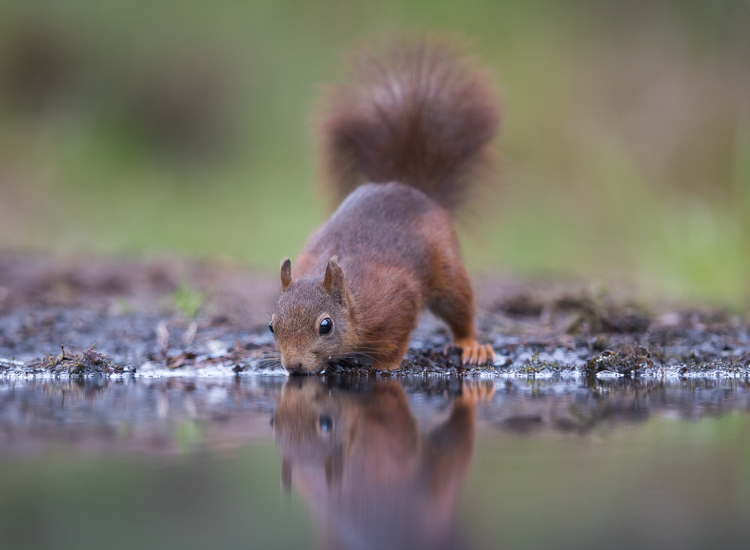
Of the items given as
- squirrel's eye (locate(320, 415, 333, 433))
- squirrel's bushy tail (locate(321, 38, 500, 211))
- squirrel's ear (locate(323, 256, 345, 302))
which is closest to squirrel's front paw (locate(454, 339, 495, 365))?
squirrel's ear (locate(323, 256, 345, 302))

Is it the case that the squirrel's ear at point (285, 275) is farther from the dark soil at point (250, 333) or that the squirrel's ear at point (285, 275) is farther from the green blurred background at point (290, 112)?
the green blurred background at point (290, 112)

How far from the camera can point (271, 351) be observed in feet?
12.7

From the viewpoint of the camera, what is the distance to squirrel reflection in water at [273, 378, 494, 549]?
4.67 feet

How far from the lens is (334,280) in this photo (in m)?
3.62

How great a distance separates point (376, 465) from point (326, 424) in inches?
20.8

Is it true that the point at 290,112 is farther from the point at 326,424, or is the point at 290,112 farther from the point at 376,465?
the point at 376,465

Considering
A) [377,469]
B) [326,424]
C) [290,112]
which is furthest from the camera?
[290,112]

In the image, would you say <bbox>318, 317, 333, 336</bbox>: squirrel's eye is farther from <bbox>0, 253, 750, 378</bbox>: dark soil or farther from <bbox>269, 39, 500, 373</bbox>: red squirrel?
<bbox>0, 253, 750, 378</bbox>: dark soil

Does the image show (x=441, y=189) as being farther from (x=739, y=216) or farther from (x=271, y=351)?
(x=739, y=216)

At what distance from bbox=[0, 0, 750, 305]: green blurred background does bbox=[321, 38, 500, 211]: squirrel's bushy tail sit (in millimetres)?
3283

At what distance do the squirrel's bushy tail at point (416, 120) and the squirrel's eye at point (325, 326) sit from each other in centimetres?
153

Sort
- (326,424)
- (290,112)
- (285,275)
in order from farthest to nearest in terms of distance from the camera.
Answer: (290,112), (285,275), (326,424)

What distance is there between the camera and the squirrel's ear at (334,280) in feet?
11.8

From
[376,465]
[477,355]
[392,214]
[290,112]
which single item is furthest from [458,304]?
[290,112]
